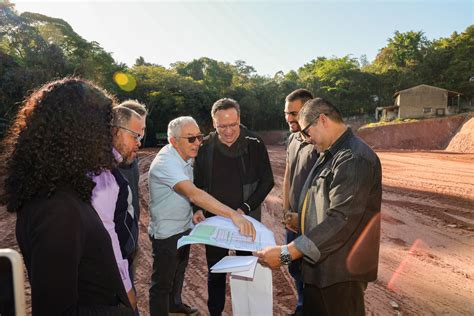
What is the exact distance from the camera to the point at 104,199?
164 centimetres

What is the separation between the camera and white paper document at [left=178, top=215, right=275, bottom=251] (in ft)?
7.07

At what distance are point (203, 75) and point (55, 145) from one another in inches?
2268

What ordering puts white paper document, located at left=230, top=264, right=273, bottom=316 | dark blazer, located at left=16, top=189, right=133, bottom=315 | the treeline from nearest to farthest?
dark blazer, located at left=16, top=189, right=133, bottom=315 → white paper document, located at left=230, top=264, right=273, bottom=316 → the treeline

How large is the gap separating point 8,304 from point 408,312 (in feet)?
13.1

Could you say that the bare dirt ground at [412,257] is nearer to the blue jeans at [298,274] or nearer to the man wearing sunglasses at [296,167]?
the blue jeans at [298,274]

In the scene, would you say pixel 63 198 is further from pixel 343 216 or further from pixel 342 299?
pixel 342 299

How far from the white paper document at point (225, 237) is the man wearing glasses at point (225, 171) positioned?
0.69 meters

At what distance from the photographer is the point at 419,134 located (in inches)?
1126

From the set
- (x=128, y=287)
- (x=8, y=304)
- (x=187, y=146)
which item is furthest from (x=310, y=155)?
(x=8, y=304)

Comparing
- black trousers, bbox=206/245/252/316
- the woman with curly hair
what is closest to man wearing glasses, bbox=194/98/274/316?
black trousers, bbox=206/245/252/316

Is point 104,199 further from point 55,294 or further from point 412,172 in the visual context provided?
point 412,172

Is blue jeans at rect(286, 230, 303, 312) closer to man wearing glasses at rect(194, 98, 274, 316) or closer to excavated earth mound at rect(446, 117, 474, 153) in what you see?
man wearing glasses at rect(194, 98, 274, 316)

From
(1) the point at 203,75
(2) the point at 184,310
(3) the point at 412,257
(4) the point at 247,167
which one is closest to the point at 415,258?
(3) the point at 412,257

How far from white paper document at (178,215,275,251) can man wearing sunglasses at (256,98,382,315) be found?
4.6 inches
